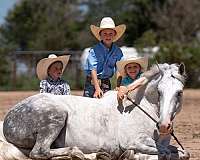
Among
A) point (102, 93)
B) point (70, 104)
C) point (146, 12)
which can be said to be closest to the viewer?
point (70, 104)

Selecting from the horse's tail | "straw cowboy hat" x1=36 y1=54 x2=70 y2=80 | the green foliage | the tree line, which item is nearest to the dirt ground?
"straw cowboy hat" x1=36 y1=54 x2=70 y2=80

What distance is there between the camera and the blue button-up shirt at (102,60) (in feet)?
28.3

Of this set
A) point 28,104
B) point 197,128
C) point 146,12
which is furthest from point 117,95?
point 146,12

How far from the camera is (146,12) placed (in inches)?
2238

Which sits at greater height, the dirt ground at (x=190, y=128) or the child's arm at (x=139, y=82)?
the child's arm at (x=139, y=82)

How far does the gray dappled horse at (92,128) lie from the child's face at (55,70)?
107 centimetres

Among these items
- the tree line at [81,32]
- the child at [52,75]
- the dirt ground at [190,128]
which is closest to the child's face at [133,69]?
the child at [52,75]

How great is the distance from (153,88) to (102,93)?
1.10m

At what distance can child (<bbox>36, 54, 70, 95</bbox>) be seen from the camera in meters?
8.58

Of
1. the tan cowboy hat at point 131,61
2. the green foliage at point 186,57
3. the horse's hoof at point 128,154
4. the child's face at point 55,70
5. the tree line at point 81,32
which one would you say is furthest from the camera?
the tree line at point 81,32

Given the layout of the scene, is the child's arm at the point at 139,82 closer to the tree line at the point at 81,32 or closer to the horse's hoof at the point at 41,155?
the horse's hoof at the point at 41,155

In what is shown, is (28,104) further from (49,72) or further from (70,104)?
(49,72)

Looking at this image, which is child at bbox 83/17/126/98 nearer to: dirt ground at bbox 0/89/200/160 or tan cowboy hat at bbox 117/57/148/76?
tan cowboy hat at bbox 117/57/148/76

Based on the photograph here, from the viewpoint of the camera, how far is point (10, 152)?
24.1 feet
